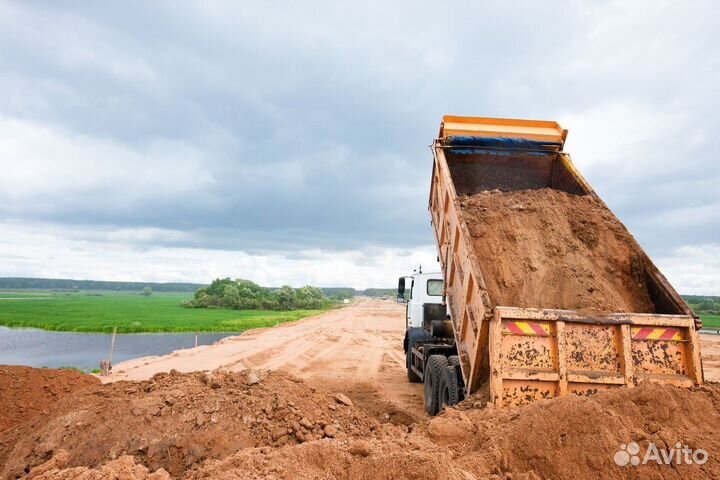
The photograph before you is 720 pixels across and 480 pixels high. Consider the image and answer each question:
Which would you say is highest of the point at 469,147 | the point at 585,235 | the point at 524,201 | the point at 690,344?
the point at 469,147

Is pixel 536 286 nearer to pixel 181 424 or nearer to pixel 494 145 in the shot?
pixel 494 145

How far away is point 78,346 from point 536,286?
29031 mm

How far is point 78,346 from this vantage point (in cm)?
2648

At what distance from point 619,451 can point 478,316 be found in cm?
200

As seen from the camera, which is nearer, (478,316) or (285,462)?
(285,462)

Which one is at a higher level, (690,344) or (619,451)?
(690,344)

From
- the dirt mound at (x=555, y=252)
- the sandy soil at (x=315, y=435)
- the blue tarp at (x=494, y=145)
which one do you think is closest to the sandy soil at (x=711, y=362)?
the dirt mound at (x=555, y=252)

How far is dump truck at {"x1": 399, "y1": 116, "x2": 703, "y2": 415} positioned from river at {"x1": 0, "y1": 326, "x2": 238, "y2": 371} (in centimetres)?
1798

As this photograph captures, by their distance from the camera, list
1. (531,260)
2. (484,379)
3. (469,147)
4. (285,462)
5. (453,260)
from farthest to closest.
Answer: (469,147) < (453,260) < (531,260) < (484,379) < (285,462)

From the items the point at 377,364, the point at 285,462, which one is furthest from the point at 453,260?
the point at 377,364

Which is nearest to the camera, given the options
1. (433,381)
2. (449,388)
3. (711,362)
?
(449,388)

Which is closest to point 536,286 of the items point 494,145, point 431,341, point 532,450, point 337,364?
point 532,450

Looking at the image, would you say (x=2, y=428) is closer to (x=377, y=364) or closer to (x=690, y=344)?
(x=690, y=344)

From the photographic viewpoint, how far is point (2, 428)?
605cm
